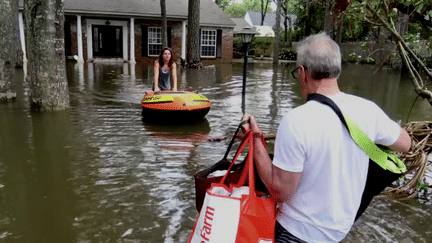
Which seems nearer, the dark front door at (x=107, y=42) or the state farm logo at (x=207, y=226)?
the state farm logo at (x=207, y=226)

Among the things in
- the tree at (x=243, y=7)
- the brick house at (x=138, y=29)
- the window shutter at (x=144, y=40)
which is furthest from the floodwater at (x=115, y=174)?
the tree at (x=243, y=7)

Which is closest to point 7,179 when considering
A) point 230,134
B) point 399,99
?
point 230,134

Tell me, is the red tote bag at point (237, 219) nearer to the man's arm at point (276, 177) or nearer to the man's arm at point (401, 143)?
the man's arm at point (276, 177)

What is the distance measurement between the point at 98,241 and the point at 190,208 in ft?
3.63

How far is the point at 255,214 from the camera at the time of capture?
5.98ft

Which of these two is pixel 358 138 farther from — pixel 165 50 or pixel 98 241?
pixel 165 50

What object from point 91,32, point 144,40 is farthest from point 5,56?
point 144,40

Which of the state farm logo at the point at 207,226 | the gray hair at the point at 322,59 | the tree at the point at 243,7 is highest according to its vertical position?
the tree at the point at 243,7

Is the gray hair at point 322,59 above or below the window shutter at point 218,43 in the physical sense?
below

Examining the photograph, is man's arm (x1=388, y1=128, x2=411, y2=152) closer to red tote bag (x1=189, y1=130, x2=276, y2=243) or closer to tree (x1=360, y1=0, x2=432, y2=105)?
red tote bag (x1=189, y1=130, x2=276, y2=243)

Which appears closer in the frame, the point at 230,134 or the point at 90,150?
the point at 90,150

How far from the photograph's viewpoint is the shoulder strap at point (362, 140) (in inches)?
68.4

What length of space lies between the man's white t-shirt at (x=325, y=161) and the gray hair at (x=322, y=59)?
119mm

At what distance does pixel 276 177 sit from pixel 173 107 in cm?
687
